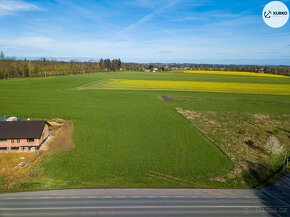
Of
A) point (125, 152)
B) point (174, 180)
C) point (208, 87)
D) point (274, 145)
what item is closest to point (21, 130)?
point (125, 152)

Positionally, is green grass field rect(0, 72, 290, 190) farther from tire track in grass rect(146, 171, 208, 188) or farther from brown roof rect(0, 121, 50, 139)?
brown roof rect(0, 121, 50, 139)

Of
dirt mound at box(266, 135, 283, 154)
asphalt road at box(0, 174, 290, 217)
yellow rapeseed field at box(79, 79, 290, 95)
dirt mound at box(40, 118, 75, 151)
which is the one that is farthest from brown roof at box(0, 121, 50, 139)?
yellow rapeseed field at box(79, 79, 290, 95)

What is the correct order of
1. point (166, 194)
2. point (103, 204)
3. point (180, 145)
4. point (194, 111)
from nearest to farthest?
point (103, 204), point (166, 194), point (180, 145), point (194, 111)

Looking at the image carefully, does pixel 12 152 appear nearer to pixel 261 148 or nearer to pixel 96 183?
pixel 96 183

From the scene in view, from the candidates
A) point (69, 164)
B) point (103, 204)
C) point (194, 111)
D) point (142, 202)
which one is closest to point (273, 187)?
point (142, 202)

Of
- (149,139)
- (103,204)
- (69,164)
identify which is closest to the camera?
(103,204)

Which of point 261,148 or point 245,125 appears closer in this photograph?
point 261,148

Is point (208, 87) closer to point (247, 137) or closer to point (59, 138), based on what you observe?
point (247, 137)
